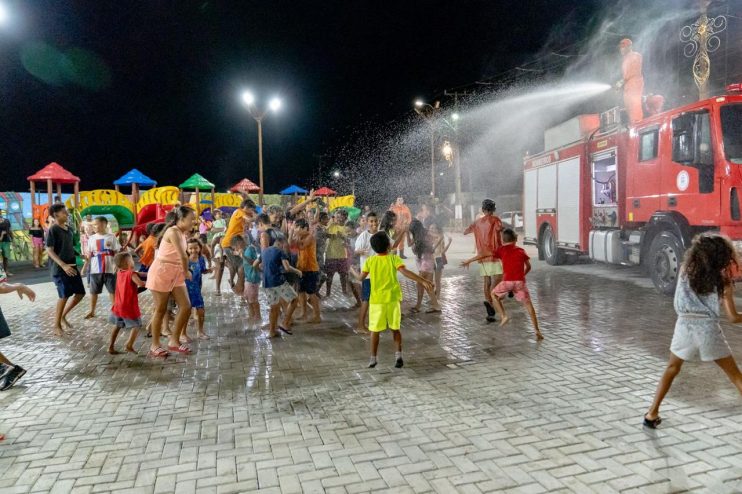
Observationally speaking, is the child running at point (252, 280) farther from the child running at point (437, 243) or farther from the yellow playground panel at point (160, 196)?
the yellow playground panel at point (160, 196)

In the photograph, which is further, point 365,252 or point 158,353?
point 365,252

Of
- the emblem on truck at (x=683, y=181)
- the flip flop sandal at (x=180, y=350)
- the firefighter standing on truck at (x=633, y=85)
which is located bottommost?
the flip flop sandal at (x=180, y=350)

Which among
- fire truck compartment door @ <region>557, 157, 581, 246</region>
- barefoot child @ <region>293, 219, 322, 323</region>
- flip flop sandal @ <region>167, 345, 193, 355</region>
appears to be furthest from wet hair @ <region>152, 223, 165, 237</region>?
fire truck compartment door @ <region>557, 157, 581, 246</region>

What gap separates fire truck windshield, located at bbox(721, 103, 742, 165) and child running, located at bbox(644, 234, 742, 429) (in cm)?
526

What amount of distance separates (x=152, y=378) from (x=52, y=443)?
1520mm

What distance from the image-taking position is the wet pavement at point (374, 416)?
Answer: 3160mm

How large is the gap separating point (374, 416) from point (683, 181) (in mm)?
7194

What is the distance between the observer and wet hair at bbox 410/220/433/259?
8.03m

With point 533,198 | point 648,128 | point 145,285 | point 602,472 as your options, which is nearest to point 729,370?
point 602,472

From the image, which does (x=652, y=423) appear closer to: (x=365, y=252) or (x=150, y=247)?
(x=365, y=252)

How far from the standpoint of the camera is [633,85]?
10.8 m

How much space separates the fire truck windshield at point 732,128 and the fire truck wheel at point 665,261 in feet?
5.38

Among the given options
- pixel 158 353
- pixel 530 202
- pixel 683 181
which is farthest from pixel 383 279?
pixel 530 202

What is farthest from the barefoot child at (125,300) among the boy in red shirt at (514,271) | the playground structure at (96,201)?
the playground structure at (96,201)
